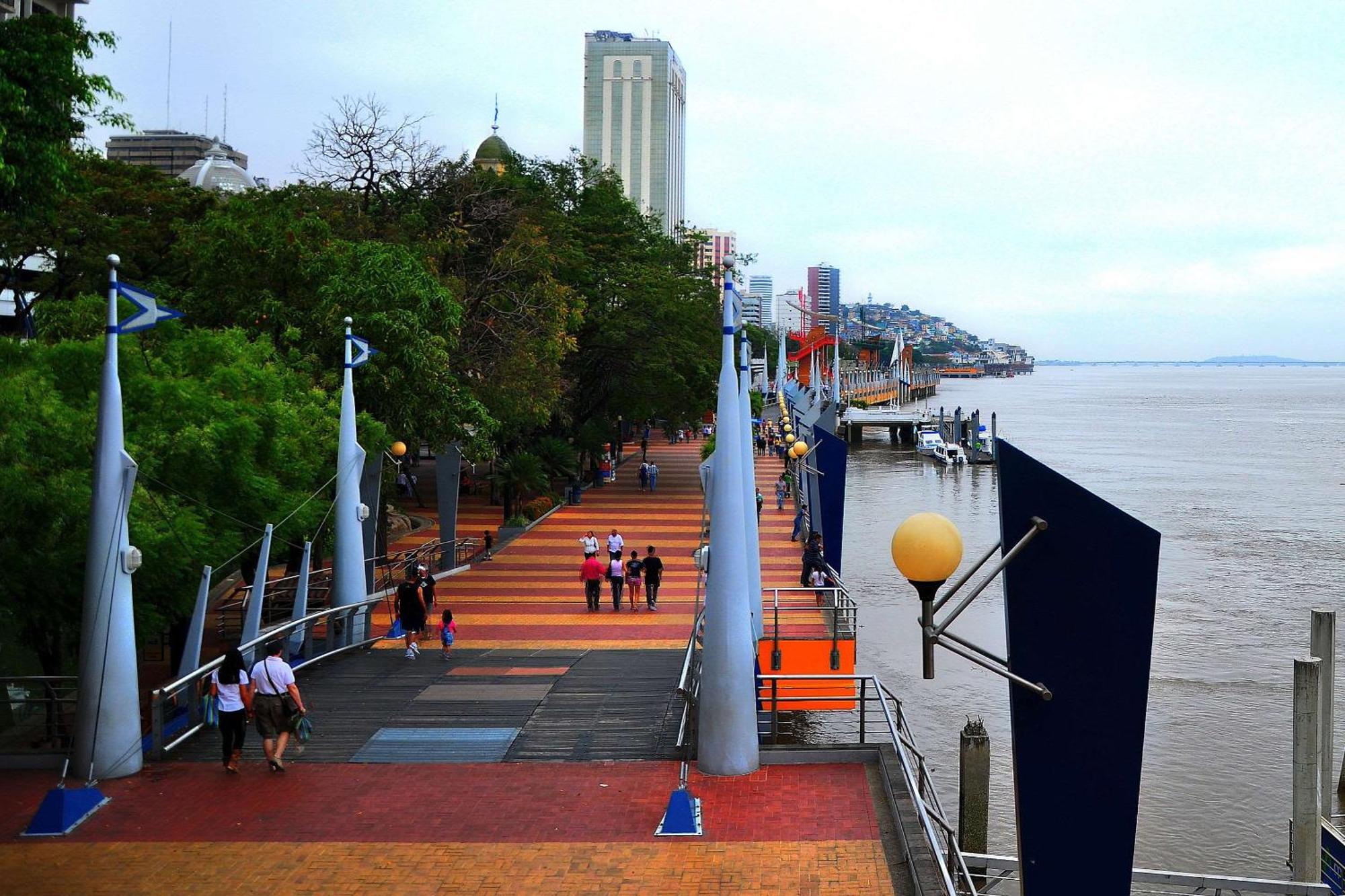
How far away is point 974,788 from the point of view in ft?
48.9

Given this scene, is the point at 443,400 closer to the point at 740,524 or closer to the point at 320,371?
the point at 320,371

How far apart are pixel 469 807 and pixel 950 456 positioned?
70026mm

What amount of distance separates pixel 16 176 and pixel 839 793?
14094 millimetres

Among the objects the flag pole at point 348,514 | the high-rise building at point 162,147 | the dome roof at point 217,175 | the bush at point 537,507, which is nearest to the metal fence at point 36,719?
the flag pole at point 348,514

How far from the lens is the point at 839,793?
1235 centimetres

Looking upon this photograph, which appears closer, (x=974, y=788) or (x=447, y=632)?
Result: (x=974, y=788)

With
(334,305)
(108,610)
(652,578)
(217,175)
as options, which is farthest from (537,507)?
(108,610)

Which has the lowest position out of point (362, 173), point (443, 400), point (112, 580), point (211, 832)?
point (211, 832)

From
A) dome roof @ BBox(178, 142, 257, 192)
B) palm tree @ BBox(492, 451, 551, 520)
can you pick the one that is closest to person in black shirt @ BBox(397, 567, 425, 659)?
palm tree @ BBox(492, 451, 551, 520)

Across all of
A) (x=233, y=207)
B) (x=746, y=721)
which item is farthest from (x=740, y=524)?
(x=233, y=207)

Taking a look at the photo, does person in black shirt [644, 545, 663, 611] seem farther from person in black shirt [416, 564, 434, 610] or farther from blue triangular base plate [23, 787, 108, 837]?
blue triangular base plate [23, 787, 108, 837]

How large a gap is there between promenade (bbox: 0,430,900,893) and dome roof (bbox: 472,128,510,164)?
2040 inches

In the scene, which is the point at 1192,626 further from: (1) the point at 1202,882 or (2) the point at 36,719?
(2) the point at 36,719

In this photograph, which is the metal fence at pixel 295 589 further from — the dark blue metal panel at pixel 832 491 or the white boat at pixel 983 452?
the white boat at pixel 983 452
